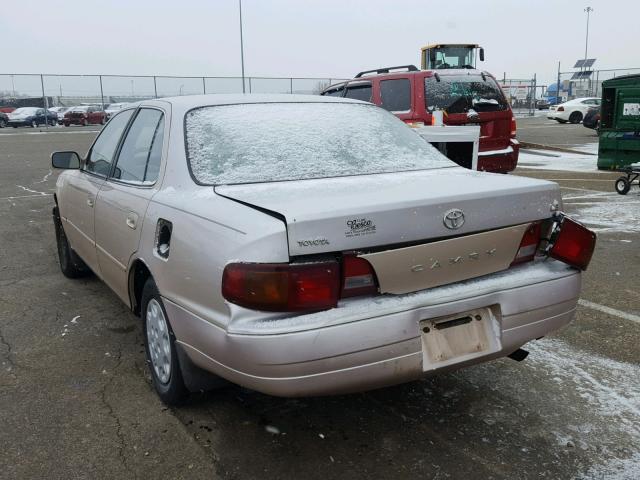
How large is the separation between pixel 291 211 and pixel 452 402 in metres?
1.43

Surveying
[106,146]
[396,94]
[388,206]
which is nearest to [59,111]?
[396,94]

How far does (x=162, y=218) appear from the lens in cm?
282

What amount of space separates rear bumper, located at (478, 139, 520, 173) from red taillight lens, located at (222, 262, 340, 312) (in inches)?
258

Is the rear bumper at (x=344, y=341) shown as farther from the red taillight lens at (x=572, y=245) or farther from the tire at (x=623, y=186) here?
the tire at (x=623, y=186)

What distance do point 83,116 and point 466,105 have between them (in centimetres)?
2879

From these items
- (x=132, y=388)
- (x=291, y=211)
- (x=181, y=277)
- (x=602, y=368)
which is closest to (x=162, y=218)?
(x=181, y=277)

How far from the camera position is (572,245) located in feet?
9.23

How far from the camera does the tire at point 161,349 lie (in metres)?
2.85

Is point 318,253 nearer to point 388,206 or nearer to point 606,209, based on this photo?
point 388,206

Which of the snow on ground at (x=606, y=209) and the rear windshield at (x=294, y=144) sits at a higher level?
the rear windshield at (x=294, y=144)

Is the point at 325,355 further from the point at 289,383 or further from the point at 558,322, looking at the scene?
the point at 558,322

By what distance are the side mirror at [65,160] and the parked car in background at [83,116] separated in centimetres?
2973

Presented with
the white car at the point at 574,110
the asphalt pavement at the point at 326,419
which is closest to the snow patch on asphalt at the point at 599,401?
the asphalt pavement at the point at 326,419

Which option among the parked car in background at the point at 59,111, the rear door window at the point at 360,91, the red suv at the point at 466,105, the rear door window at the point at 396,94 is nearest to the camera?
the red suv at the point at 466,105
